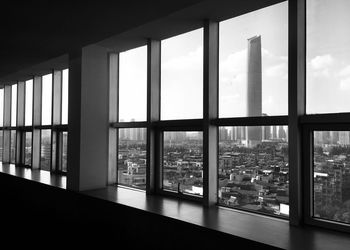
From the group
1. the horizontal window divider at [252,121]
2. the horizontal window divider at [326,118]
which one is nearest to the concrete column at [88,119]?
the horizontal window divider at [252,121]

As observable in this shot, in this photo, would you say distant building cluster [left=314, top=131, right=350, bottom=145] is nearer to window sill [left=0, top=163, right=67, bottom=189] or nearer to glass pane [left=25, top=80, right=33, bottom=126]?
window sill [left=0, top=163, right=67, bottom=189]

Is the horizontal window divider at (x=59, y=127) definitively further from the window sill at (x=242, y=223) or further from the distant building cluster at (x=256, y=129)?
the distant building cluster at (x=256, y=129)

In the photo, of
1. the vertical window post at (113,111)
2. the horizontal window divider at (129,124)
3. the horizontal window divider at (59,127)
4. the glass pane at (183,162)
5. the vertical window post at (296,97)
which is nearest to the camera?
the vertical window post at (296,97)

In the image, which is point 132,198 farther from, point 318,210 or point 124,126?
point 318,210

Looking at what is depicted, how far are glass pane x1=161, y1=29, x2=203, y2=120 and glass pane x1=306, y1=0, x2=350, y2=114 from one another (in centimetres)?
133

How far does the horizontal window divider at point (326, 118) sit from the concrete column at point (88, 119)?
9.87ft

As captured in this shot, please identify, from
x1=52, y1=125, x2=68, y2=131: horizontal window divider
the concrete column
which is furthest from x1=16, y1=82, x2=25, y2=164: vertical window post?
the concrete column

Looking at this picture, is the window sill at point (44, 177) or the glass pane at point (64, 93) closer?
the window sill at point (44, 177)

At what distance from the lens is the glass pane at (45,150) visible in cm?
682

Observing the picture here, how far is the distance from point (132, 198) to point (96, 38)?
6.43ft

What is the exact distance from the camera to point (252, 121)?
3203mm

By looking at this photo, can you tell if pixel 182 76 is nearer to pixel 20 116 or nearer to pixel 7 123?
pixel 20 116

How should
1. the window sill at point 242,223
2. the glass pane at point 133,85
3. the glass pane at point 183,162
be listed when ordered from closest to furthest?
the window sill at point 242,223, the glass pane at point 183,162, the glass pane at point 133,85

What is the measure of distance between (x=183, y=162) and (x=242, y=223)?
51.2 inches
